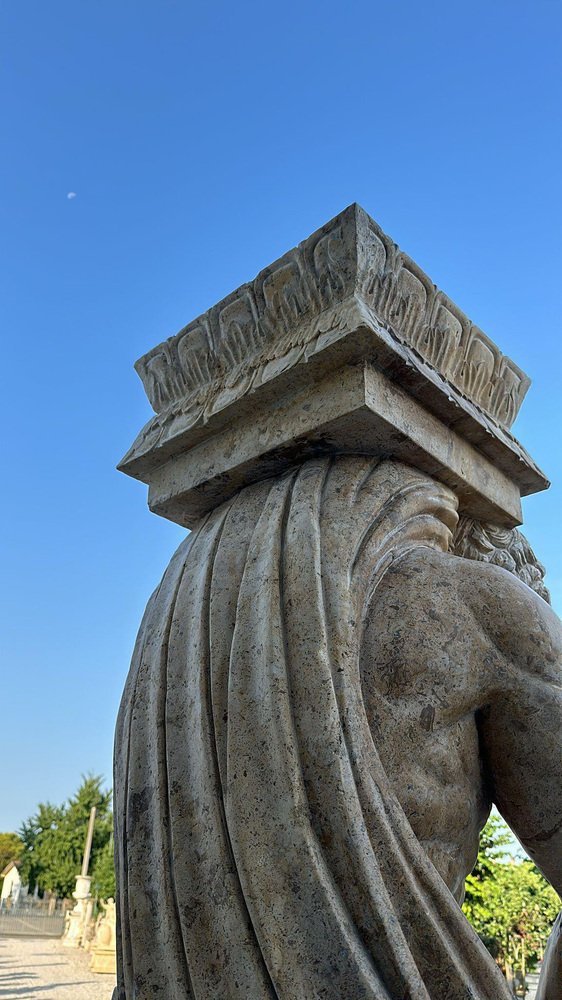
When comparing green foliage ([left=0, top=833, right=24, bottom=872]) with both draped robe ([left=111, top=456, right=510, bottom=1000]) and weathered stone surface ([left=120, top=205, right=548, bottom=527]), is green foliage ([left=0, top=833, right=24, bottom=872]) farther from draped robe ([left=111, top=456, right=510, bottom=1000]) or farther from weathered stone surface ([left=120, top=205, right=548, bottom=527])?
draped robe ([left=111, top=456, right=510, bottom=1000])

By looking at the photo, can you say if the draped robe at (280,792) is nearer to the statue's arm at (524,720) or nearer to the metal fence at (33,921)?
the statue's arm at (524,720)

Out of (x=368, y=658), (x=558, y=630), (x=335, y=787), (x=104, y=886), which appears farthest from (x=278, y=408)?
(x=104, y=886)

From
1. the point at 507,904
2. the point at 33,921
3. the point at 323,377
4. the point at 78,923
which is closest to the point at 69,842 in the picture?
the point at 33,921

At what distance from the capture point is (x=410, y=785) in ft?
5.55

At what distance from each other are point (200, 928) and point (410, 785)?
1.76 feet

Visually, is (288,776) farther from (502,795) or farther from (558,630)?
(558,630)

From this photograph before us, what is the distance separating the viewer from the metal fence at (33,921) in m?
37.4

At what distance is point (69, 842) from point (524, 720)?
46796mm

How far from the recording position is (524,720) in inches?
71.6

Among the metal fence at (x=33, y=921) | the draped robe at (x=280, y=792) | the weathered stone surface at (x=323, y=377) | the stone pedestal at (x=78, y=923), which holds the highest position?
the weathered stone surface at (x=323, y=377)

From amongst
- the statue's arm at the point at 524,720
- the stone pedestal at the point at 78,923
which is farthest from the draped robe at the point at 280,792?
the stone pedestal at the point at 78,923

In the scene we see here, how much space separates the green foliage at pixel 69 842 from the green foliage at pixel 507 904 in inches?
1248

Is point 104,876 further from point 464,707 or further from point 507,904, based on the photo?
point 464,707

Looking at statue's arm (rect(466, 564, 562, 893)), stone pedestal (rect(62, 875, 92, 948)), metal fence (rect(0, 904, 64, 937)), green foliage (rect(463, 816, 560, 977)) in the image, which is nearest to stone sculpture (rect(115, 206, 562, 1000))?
statue's arm (rect(466, 564, 562, 893))
